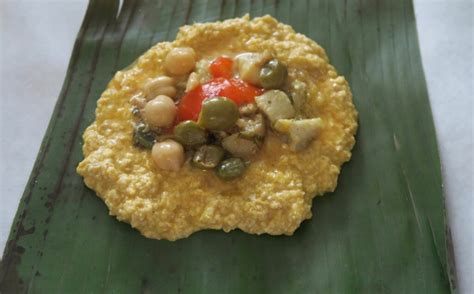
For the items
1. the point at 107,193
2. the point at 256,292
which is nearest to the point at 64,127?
the point at 107,193

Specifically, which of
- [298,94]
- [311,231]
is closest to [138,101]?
[298,94]

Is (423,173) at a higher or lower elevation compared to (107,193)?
higher

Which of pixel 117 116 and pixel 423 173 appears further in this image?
pixel 117 116

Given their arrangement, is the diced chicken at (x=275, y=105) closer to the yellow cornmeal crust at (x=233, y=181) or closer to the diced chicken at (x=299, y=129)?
the diced chicken at (x=299, y=129)

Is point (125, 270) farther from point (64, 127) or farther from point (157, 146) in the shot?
point (64, 127)

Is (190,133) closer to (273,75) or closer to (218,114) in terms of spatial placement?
Result: (218,114)

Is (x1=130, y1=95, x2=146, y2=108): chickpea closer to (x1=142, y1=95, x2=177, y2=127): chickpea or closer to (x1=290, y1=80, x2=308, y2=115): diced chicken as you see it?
(x1=142, y1=95, x2=177, y2=127): chickpea
